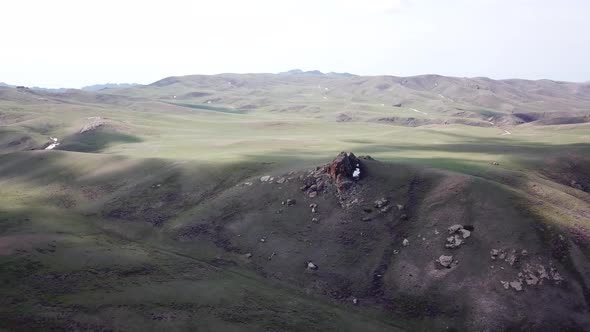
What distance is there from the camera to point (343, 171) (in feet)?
238

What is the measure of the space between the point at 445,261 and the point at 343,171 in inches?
907

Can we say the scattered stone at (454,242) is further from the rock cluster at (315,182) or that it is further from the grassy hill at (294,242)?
the rock cluster at (315,182)

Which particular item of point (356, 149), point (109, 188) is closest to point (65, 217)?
point (109, 188)

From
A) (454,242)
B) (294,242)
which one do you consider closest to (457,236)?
(454,242)

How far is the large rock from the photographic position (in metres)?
71.8

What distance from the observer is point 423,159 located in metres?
87.7

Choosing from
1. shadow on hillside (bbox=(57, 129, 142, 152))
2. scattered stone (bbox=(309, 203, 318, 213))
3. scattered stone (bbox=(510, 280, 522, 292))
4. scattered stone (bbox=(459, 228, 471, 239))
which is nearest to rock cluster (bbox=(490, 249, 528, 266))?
scattered stone (bbox=(510, 280, 522, 292))

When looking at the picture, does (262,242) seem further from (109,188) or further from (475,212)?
(109,188)

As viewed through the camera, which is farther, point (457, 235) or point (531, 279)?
point (457, 235)

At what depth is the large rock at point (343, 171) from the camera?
7175 cm

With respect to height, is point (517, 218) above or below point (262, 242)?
above

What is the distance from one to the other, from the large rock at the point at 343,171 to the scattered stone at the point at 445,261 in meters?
20.0

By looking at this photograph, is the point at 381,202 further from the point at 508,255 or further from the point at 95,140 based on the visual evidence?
the point at 95,140

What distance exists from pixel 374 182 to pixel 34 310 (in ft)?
162
